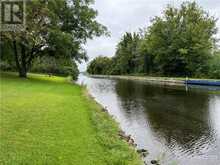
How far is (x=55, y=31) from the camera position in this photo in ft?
91.2

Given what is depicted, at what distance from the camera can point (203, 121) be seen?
14.4 metres

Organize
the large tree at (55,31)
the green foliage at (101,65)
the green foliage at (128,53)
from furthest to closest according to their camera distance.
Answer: the green foliage at (101,65), the green foliage at (128,53), the large tree at (55,31)

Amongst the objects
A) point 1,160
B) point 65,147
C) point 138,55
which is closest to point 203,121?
point 65,147

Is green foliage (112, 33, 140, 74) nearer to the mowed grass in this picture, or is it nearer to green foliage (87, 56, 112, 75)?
green foliage (87, 56, 112, 75)

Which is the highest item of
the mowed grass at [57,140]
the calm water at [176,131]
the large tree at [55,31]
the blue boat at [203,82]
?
the large tree at [55,31]

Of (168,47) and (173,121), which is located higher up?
(168,47)

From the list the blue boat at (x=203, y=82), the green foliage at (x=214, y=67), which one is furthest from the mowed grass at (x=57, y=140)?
the green foliage at (x=214, y=67)

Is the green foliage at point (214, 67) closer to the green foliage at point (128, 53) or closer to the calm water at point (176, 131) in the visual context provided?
the calm water at point (176, 131)

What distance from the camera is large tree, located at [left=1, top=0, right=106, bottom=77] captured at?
27016mm

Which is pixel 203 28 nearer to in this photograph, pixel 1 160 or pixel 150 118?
pixel 150 118

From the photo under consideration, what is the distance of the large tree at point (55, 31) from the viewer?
2702 cm

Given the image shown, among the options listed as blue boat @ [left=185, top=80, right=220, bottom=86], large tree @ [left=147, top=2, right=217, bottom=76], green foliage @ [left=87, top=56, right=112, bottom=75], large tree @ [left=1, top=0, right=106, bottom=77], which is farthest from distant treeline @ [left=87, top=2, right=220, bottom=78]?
green foliage @ [left=87, top=56, right=112, bottom=75]

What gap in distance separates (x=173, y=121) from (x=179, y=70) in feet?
147

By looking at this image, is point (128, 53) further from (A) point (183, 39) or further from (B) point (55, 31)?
(B) point (55, 31)
